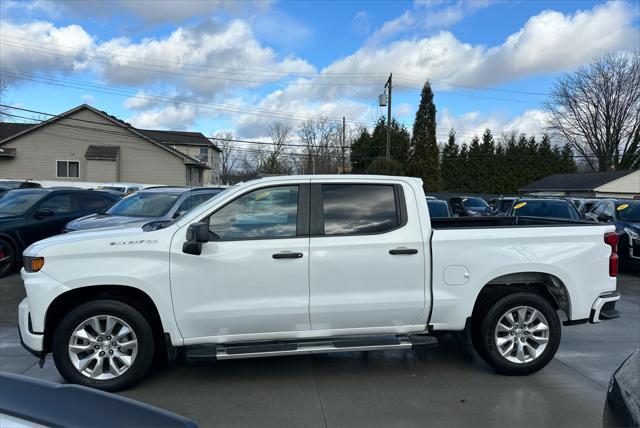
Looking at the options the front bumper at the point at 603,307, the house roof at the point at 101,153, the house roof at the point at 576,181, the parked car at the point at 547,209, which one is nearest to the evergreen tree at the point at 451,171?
the house roof at the point at 576,181

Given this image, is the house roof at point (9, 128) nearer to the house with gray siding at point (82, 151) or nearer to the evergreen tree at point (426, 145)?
the house with gray siding at point (82, 151)

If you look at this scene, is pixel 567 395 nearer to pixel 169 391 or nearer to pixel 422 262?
pixel 422 262

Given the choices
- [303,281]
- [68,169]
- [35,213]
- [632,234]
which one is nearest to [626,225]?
[632,234]

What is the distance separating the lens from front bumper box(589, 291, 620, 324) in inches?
193

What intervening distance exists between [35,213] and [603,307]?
33.4 feet

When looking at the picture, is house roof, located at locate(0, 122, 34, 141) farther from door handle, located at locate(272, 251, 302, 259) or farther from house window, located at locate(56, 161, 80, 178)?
door handle, located at locate(272, 251, 302, 259)

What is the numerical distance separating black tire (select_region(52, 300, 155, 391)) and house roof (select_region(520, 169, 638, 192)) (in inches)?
1860

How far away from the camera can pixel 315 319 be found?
4.45 metres

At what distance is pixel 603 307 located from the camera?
4945 millimetres

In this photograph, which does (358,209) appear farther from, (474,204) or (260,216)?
(474,204)

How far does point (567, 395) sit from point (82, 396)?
401 cm

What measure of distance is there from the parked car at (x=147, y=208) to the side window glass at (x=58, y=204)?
140 cm

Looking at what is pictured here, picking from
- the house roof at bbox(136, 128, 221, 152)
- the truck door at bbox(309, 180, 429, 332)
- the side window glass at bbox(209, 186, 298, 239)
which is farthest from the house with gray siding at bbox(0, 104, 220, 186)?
the truck door at bbox(309, 180, 429, 332)

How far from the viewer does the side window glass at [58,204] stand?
10.6 metres
